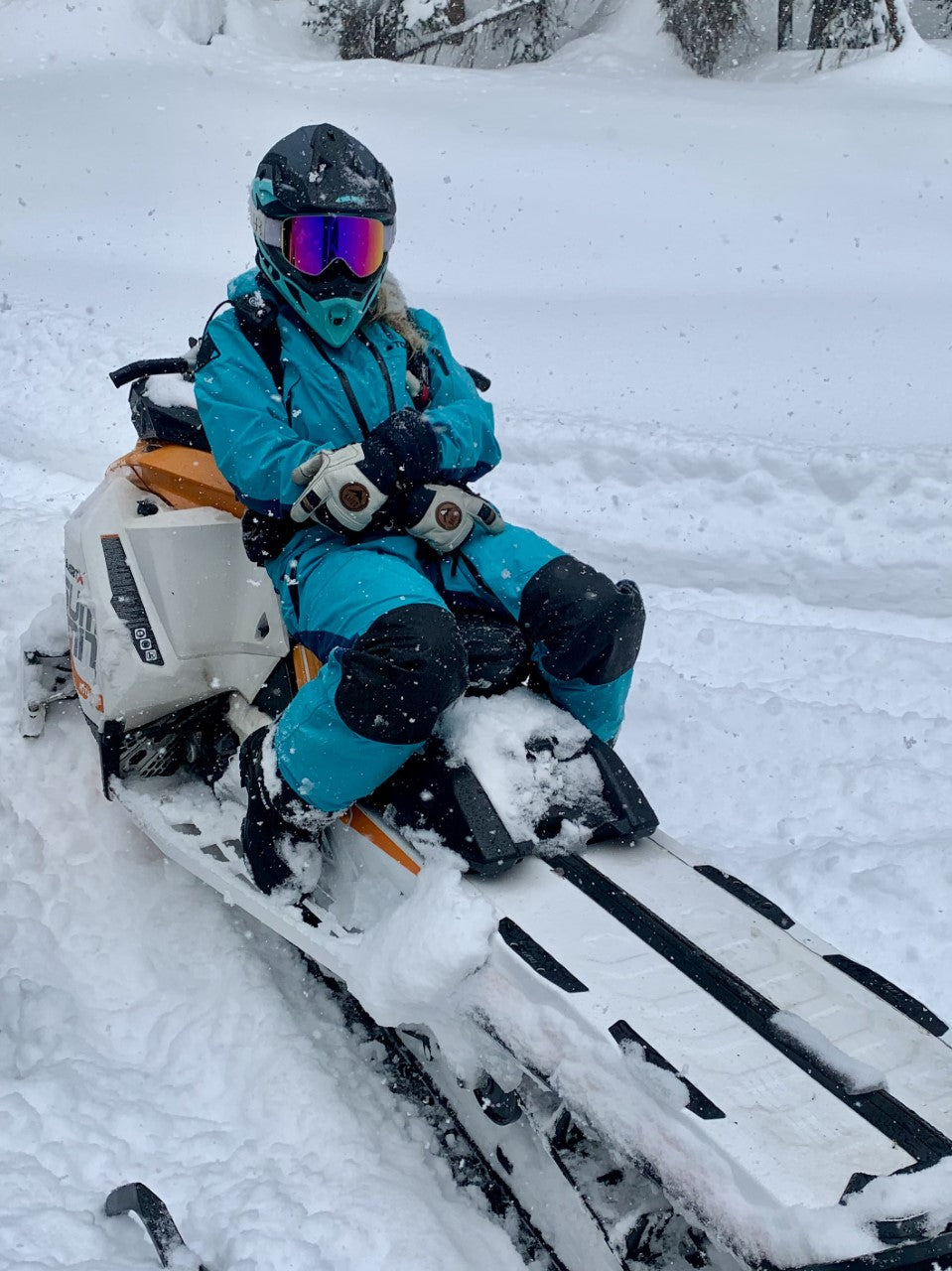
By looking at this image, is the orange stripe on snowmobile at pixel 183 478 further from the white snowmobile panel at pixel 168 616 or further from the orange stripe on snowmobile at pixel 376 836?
the orange stripe on snowmobile at pixel 376 836

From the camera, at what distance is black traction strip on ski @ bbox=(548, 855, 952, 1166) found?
5.96ft

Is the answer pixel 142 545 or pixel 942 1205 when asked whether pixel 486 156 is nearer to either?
pixel 142 545

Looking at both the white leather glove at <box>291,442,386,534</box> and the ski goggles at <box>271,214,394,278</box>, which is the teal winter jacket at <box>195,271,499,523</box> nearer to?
the white leather glove at <box>291,442,386,534</box>

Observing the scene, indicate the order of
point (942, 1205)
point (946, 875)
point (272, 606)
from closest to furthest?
1. point (942, 1205)
2. point (272, 606)
3. point (946, 875)

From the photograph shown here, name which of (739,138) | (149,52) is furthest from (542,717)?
(149,52)

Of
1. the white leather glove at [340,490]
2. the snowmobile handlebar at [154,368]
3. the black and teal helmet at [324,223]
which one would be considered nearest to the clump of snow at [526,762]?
the white leather glove at [340,490]

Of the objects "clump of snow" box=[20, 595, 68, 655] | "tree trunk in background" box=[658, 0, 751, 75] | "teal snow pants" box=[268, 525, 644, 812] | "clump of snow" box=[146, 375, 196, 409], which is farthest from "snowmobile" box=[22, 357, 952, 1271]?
"tree trunk in background" box=[658, 0, 751, 75]

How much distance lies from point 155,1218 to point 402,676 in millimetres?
1050

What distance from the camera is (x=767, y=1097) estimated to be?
1877 mm

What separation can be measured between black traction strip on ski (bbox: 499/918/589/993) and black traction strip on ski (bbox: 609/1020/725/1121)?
0.11 metres

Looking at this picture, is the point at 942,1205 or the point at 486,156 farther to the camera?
the point at 486,156

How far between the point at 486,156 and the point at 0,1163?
1105 cm

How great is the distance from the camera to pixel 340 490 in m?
2.61

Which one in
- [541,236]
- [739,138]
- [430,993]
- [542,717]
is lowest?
[430,993]
